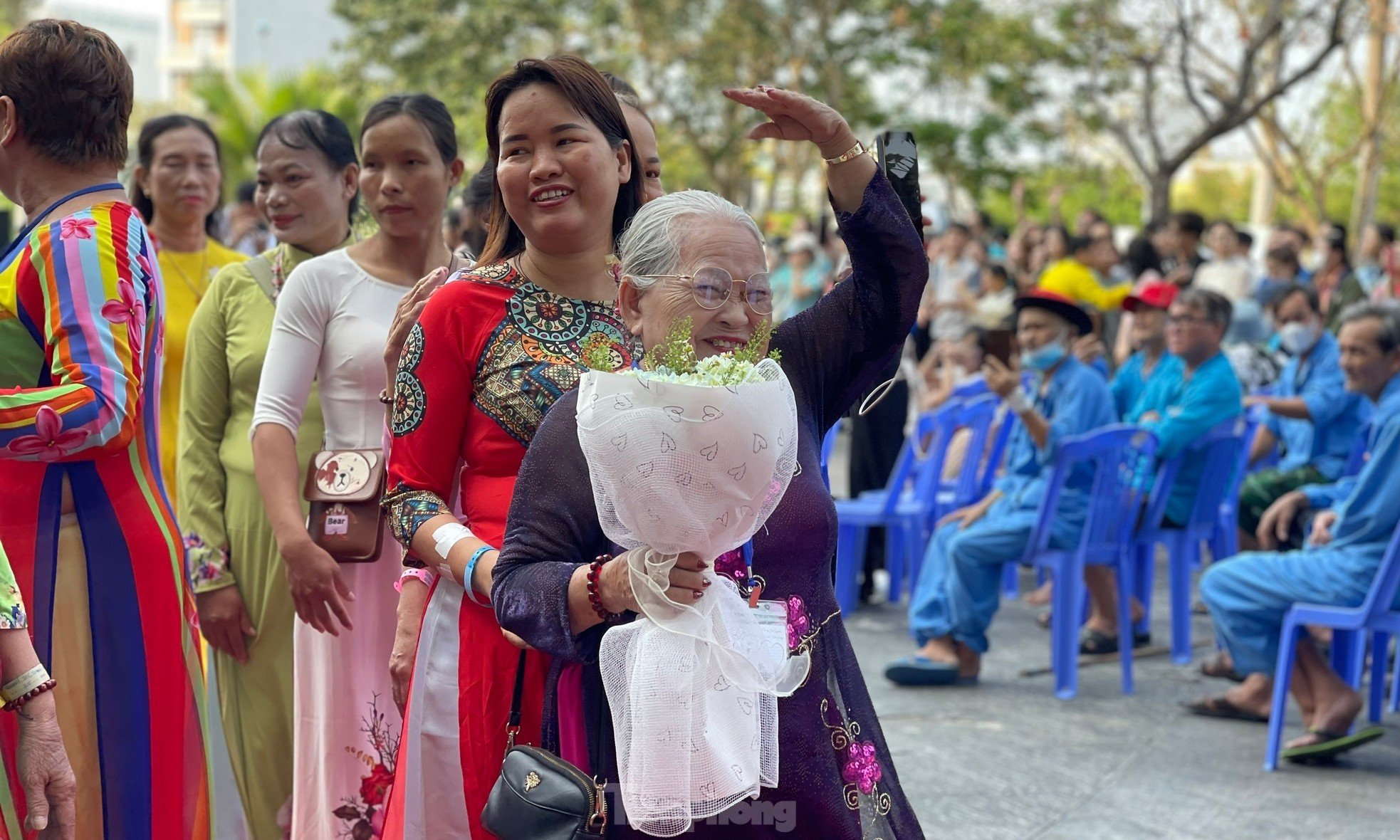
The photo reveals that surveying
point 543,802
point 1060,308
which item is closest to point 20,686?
point 543,802

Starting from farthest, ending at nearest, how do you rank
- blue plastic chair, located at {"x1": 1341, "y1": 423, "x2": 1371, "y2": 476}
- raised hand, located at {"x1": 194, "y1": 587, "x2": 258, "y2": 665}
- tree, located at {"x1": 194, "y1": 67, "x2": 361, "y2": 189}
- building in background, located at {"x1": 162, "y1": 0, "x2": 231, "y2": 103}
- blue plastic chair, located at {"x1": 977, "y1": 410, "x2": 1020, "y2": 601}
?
building in background, located at {"x1": 162, "y1": 0, "x2": 231, "y2": 103}
tree, located at {"x1": 194, "y1": 67, "x2": 361, "y2": 189}
blue plastic chair, located at {"x1": 977, "y1": 410, "x2": 1020, "y2": 601}
blue plastic chair, located at {"x1": 1341, "y1": 423, "x2": 1371, "y2": 476}
raised hand, located at {"x1": 194, "y1": 587, "x2": 258, "y2": 665}

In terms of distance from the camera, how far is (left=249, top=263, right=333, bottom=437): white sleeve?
3.28 meters

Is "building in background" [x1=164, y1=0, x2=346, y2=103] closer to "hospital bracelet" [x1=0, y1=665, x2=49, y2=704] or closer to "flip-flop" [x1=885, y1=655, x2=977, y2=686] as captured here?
"flip-flop" [x1=885, y1=655, x2=977, y2=686]

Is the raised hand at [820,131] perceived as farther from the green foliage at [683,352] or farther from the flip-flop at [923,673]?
the flip-flop at [923,673]

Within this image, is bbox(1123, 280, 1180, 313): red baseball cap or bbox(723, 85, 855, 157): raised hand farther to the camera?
bbox(1123, 280, 1180, 313): red baseball cap

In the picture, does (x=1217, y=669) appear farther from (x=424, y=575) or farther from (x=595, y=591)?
(x=595, y=591)

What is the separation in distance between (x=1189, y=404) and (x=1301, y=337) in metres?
1.46

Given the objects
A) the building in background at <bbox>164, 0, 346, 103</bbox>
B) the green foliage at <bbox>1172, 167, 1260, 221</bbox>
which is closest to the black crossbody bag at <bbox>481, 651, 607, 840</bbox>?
the green foliage at <bbox>1172, 167, 1260, 221</bbox>

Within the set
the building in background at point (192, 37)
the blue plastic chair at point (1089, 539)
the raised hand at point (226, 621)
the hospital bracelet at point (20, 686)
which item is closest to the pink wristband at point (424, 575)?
the hospital bracelet at point (20, 686)

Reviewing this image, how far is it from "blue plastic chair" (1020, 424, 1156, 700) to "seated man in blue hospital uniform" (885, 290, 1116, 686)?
0.06 m

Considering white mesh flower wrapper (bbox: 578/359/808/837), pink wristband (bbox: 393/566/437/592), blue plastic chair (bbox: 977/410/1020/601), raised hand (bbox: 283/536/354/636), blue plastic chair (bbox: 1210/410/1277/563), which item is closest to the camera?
white mesh flower wrapper (bbox: 578/359/808/837)

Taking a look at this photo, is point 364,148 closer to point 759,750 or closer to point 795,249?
point 759,750

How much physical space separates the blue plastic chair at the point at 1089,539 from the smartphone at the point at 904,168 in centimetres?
395

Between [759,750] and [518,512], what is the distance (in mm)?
484
